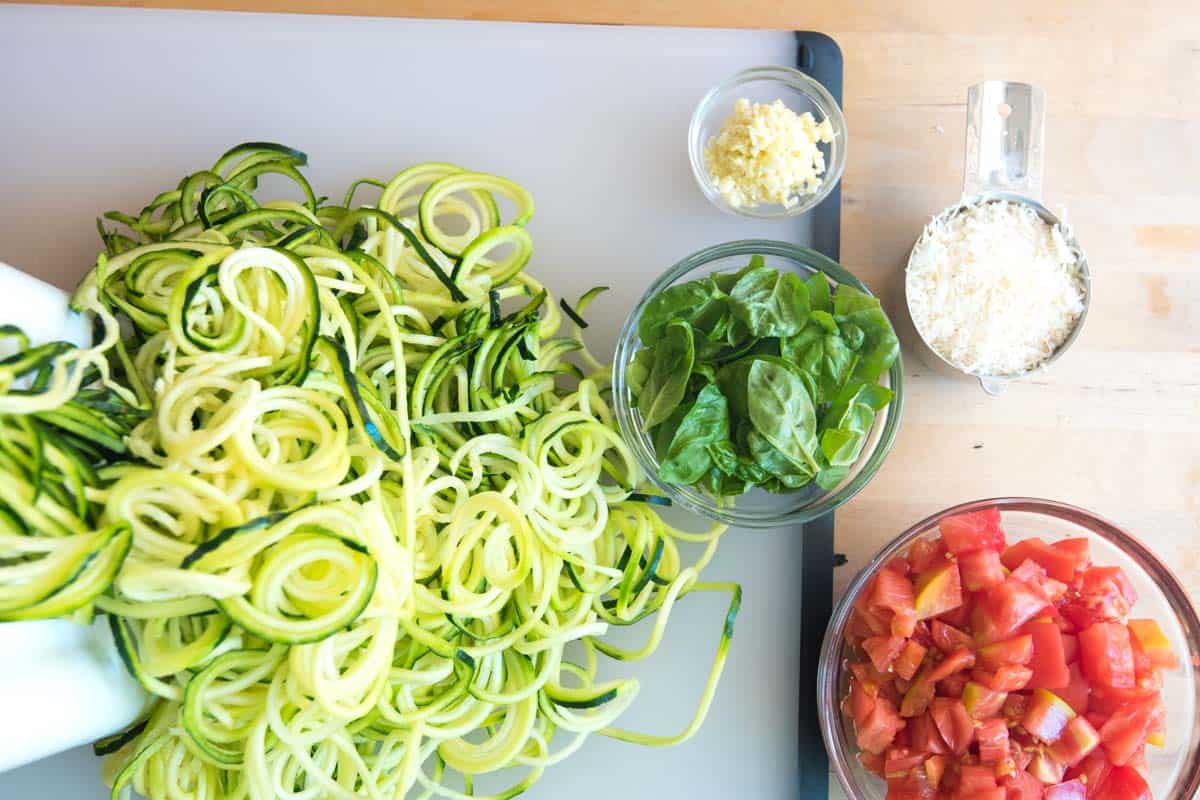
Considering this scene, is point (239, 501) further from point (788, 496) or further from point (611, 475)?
point (788, 496)

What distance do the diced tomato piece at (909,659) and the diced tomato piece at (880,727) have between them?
0.17ft

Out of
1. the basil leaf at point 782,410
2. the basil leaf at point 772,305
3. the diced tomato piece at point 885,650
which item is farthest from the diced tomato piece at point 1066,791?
the basil leaf at point 772,305

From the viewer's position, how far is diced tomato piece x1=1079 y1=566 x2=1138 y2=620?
111 centimetres

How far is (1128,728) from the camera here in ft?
3.51

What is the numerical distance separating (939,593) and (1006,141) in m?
0.65

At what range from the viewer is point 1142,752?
1.11m

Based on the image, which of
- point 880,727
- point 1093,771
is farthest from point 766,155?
point 1093,771

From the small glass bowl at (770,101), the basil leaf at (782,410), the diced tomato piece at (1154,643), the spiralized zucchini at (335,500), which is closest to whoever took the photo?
the spiralized zucchini at (335,500)

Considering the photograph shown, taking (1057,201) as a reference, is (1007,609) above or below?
below

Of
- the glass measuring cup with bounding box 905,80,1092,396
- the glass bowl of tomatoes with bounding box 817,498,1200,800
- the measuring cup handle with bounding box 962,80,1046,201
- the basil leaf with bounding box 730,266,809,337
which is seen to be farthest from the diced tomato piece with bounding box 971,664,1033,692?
the measuring cup handle with bounding box 962,80,1046,201

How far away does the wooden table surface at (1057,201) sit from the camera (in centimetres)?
132

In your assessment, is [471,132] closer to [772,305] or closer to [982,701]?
[772,305]

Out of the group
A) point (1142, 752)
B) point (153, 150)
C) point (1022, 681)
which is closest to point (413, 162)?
point (153, 150)

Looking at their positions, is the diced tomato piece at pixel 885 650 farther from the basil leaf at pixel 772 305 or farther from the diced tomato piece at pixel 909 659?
the basil leaf at pixel 772 305
